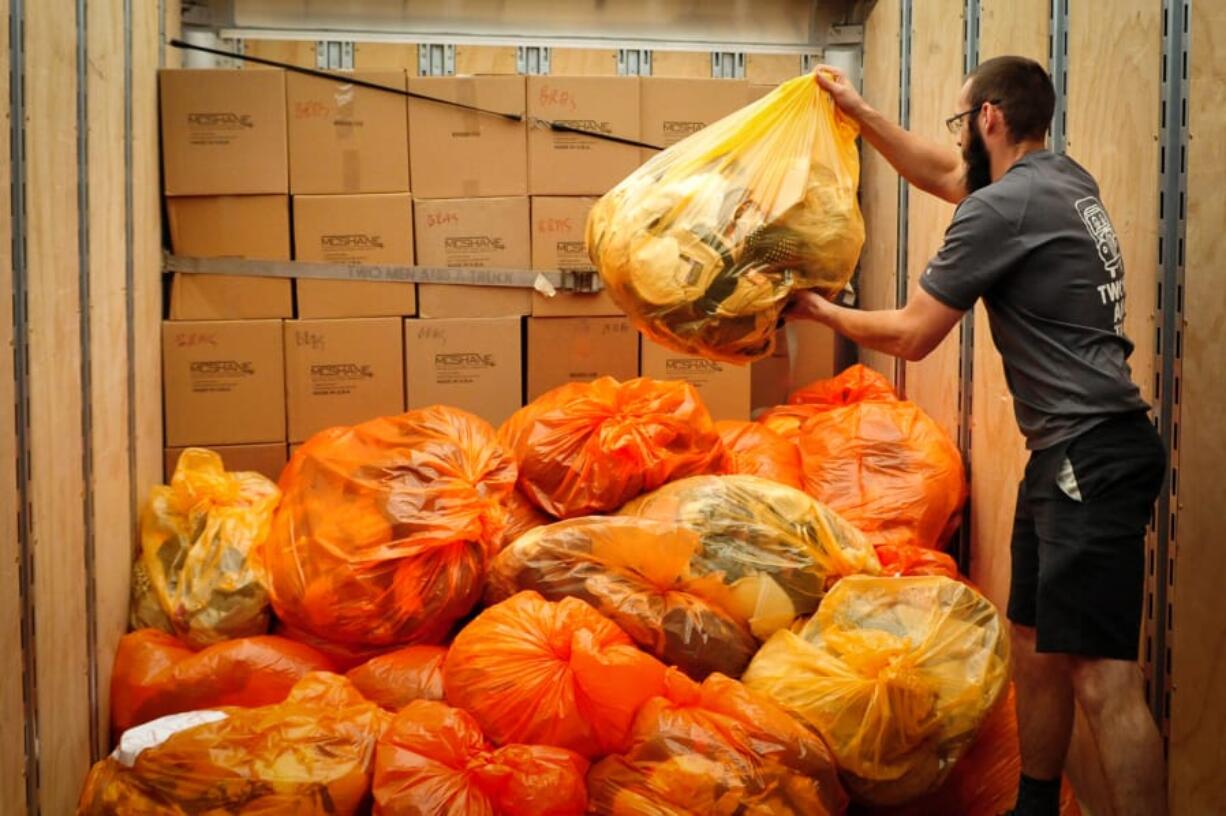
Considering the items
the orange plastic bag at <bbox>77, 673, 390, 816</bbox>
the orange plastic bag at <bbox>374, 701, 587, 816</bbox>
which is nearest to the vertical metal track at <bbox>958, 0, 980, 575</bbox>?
the orange plastic bag at <bbox>374, 701, 587, 816</bbox>

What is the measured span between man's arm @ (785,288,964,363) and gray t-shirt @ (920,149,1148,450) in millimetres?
A: 31

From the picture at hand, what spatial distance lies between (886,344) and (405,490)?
4.11ft

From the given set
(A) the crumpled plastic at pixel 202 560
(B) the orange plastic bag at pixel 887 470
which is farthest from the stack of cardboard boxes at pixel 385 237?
(B) the orange plastic bag at pixel 887 470

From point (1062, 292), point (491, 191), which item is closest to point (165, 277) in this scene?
point (491, 191)

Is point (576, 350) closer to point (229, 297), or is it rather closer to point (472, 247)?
point (472, 247)

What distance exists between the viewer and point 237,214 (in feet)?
12.4

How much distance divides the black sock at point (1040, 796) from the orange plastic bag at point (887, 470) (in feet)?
2.93

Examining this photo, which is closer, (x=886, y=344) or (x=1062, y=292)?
(x=1062, y=292)

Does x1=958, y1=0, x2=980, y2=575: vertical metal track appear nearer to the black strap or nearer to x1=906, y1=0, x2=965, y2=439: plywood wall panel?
x1=906, y1=0, x2=965, y2=439: plywood wall panel

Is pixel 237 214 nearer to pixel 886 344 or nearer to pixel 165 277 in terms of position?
pixel 165 277

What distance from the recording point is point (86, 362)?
288 cm

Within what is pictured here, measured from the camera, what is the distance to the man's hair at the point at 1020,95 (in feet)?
8.02

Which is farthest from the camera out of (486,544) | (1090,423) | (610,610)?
(486,544)

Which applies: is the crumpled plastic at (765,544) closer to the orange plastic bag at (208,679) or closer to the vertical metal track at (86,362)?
the orange plastic bag at (208,679)
